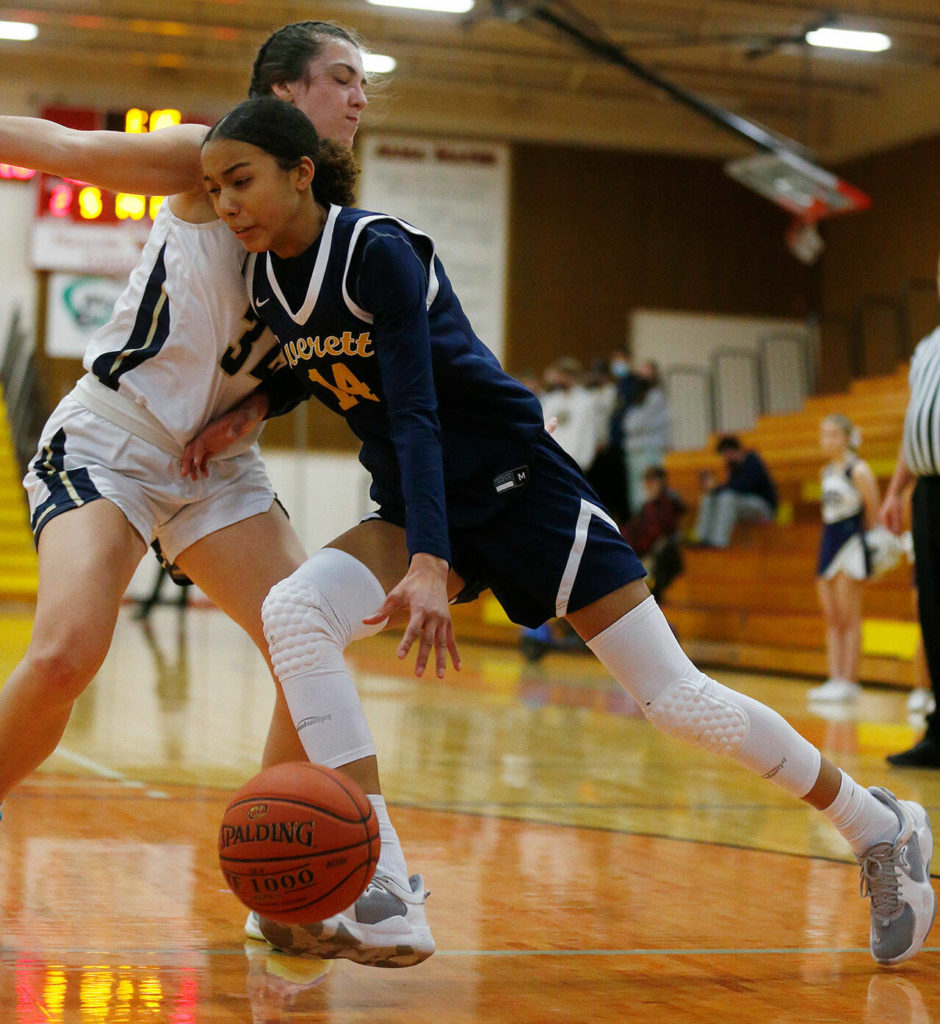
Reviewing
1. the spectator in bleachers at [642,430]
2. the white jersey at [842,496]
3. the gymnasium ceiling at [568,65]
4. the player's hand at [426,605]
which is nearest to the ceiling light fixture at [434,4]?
the gymnasium ceiling at [568,65]

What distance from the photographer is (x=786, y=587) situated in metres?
12.3

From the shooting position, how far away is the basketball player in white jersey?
2.48 meters

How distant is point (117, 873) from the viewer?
315 cm

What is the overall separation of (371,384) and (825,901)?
1.56 meters

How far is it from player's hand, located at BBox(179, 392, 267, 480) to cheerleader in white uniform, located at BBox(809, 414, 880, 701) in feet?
21.3

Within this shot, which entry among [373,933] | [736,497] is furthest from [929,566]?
[736,497]

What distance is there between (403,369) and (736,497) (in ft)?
34.7

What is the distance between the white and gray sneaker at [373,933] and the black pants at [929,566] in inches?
140

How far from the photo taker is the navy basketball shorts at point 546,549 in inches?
99.1

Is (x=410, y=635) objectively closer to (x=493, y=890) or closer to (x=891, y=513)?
(x=493, y=890)

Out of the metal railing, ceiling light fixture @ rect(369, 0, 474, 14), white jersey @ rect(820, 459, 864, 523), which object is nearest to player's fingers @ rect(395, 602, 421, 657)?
white jersey @ rect(820, 459, 864, 523)

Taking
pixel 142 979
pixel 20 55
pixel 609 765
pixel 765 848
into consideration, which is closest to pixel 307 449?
pixel 20 55

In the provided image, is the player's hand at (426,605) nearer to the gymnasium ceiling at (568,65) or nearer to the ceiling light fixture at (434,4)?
the gymnasium ceiling at (568,65)

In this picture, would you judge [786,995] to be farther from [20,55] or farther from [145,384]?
[20,55]
